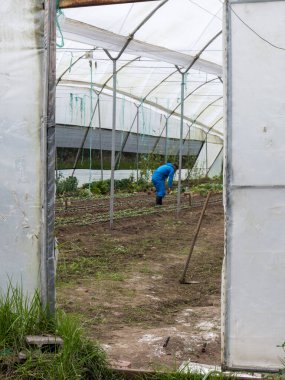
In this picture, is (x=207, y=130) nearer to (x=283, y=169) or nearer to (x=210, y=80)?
(x=210, y=80)

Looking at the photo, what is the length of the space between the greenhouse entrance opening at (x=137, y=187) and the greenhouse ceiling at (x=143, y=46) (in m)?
0.03

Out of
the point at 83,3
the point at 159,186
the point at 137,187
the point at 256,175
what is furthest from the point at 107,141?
the point at 256,175

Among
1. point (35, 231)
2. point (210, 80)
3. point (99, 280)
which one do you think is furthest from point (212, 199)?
point (35, 231)

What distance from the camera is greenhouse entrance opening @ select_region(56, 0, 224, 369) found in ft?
17.7

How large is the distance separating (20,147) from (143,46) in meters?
6.49

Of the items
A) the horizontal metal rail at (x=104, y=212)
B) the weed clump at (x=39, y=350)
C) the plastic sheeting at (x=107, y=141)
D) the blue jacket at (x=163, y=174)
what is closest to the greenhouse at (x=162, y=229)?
the weed clump at (x=39, y=350)

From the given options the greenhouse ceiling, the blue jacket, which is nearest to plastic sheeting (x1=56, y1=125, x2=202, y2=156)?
the greenhouse ceiling

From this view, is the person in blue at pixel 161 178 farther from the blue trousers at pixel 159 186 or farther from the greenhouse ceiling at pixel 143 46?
the greenhouse ceiling at pixel 143 46

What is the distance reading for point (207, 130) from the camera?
24438mm

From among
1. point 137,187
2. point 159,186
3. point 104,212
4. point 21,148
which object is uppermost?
point 21,148

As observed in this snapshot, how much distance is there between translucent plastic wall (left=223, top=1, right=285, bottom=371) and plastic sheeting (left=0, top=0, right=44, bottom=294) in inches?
54.2

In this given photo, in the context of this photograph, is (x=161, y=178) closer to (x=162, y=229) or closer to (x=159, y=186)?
(x=159, y=186)

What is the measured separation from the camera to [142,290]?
6.66m

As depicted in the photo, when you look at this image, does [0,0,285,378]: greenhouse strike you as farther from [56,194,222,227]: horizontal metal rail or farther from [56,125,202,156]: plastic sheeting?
[56,125,202,156]: plastic sheeting
